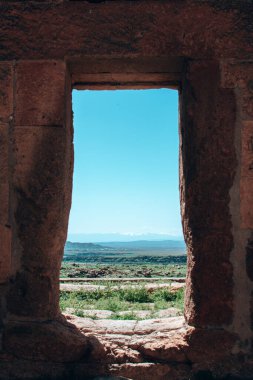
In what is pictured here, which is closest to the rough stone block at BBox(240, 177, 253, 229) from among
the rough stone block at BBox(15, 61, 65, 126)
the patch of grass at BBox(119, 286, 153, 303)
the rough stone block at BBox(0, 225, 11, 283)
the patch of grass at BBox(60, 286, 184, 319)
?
the rough stone block at BBox(15, 61, 65, 126)

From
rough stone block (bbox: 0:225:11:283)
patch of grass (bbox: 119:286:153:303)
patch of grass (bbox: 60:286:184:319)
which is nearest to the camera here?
rough stone block (bbox: 0:225:11:283)

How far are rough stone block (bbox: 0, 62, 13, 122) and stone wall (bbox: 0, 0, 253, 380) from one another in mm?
10

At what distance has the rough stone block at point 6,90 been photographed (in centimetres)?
355

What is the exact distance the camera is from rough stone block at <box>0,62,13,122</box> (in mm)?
3553

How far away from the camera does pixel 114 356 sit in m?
3.43

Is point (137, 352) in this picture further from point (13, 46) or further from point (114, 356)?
point (13, 46)

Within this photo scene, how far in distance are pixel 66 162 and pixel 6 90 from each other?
0.69 metres

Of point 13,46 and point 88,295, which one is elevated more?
point 13,46

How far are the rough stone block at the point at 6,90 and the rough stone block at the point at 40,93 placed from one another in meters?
0.05

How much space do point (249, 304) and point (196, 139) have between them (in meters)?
1.23

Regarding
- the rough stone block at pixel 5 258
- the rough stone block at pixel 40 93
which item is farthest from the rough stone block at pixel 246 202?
the rough stone block at pixel 5 258

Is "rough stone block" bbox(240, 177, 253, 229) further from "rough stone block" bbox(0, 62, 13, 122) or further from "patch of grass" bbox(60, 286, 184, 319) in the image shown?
"patch of grass" bbox(60, 286, 184, 319)

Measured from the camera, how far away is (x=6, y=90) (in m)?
3.56

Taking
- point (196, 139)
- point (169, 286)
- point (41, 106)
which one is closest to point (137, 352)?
point (196, 139)
